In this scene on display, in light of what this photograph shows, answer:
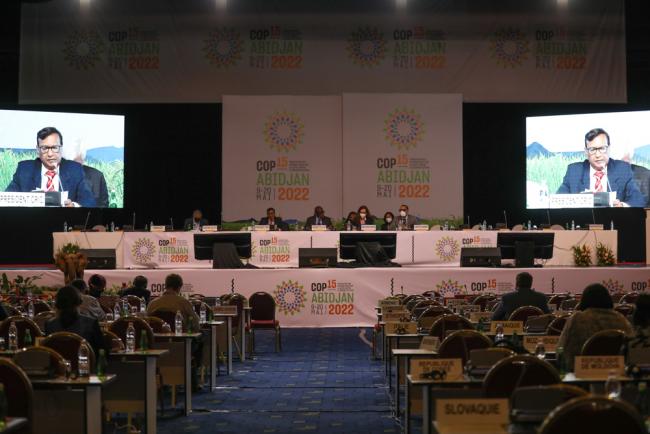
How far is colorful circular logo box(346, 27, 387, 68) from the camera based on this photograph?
2127 cm

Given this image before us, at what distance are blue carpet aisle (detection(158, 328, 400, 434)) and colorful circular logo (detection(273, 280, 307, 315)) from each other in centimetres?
174

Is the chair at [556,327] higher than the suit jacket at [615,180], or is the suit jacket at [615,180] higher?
the suit jacket at [615,180]

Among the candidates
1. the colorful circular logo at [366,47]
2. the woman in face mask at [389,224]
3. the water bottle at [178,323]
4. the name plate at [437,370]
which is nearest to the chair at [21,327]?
the water bottle at [178,323]

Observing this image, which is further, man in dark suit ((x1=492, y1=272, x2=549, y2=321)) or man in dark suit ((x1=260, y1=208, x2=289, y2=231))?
man in dark suit ((x1=260, y1=208, x2=289, y2=231))

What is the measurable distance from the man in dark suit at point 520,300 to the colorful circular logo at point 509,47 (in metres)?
11.8

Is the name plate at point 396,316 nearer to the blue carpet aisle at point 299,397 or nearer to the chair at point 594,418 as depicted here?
the blue carpet aisle at point 299,397

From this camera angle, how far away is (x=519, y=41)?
21078mm

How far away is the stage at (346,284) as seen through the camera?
16.1 metres

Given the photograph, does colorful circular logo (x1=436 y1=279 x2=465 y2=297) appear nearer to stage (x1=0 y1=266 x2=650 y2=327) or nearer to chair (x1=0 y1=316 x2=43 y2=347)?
stage (x1=0 y1=266 x2=650 y2=327)

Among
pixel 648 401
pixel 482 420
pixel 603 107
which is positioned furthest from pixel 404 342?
pixel 603 107

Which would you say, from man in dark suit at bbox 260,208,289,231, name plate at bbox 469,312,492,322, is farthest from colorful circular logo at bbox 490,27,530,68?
name plate at bbox 469,312,492,322

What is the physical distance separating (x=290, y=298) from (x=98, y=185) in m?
7.01

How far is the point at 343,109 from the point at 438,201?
2.85m

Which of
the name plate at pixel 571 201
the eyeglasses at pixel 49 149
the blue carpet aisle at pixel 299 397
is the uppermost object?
the eyeglasses at pixel 49 149
